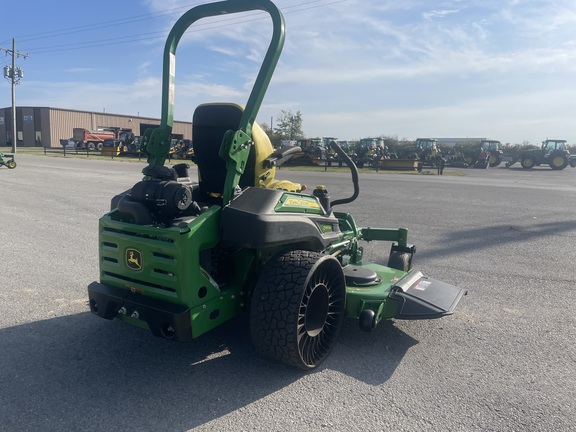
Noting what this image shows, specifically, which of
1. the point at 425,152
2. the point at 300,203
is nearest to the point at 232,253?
the point at 300,203

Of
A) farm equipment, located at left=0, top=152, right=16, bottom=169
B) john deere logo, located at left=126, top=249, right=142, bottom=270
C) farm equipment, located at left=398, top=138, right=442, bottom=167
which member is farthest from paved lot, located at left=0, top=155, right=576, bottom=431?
farm equipment, located at left=398, top=138, right=442, bottom=167

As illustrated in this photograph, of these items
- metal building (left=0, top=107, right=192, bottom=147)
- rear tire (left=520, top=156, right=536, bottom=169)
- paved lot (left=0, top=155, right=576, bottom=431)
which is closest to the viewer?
paved lot (left=0, top=155, right=576, bottom=431)

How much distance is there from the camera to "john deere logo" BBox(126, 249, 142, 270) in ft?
9.77

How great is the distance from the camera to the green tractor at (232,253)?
9.35ft

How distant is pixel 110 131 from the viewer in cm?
5231

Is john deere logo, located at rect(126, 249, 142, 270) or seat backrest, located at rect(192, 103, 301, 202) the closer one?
john deere logo, located at rect(126, 249, 142, 270)

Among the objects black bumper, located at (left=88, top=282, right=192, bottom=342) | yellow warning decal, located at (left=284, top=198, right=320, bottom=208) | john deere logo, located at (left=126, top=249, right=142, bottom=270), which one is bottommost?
black bumper, located at (left=88, top=282, right=192, bottom=342)

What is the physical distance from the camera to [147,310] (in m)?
2.86

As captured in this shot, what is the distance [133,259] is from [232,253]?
688 mm

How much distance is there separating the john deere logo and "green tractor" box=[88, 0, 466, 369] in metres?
0.01

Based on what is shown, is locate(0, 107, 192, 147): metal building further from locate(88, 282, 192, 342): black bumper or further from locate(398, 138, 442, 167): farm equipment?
locate(88, 282, 192, 342): black bumper

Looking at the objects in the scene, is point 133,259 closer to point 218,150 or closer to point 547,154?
point 218,150

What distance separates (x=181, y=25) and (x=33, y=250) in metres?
4.08

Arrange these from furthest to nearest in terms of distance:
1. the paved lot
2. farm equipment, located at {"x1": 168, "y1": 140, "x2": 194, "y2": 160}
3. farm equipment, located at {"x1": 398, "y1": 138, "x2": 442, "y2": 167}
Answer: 1. farm equipment, located at {"x1": 398, "y1": 138, "x2": 442, "y2": 167}
2. farm equipment, located at {"x1": 168, "y1": 140, "x2": 194, "y2": 160}
3. the paved lot
